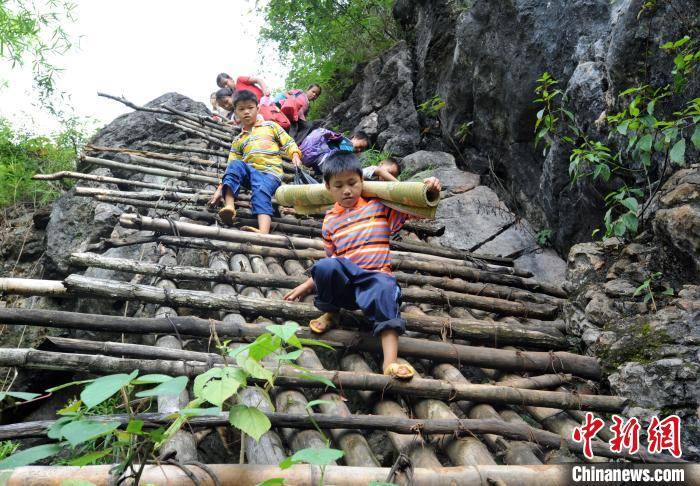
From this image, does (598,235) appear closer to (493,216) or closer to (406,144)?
(493,216)

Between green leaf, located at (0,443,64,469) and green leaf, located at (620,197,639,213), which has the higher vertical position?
green leaf, located at (620,197,639,213)

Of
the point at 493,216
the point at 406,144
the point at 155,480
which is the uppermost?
the point at 406,144

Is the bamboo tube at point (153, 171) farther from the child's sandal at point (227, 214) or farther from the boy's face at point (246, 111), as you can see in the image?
the child's sandal at point (227, 214)

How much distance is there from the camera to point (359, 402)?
218 centimetres

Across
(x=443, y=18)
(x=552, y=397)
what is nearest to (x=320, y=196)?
(x=552, y=397)

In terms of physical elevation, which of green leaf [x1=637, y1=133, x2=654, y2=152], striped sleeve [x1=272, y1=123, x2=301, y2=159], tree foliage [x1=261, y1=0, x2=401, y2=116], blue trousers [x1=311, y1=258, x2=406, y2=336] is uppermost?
tree foliage [x1=261, y1=0, x2=401, y2=116]

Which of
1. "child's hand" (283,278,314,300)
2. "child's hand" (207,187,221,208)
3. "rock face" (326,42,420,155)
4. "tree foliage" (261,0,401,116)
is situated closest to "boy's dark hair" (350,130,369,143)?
"rock face" (326,42,420,155)

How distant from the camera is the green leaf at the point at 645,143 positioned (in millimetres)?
2850

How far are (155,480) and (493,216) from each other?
4.67 meters

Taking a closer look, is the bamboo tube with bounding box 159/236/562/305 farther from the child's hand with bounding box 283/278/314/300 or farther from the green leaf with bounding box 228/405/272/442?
the green leaf with bounding box 228/405/272/442

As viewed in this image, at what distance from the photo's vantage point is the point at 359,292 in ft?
8.10

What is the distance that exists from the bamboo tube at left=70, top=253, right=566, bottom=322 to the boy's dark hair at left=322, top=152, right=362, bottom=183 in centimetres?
74

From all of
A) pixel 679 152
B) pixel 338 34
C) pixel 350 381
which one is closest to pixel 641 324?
pixel 679 152

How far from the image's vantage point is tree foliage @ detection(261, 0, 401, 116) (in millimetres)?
9477
